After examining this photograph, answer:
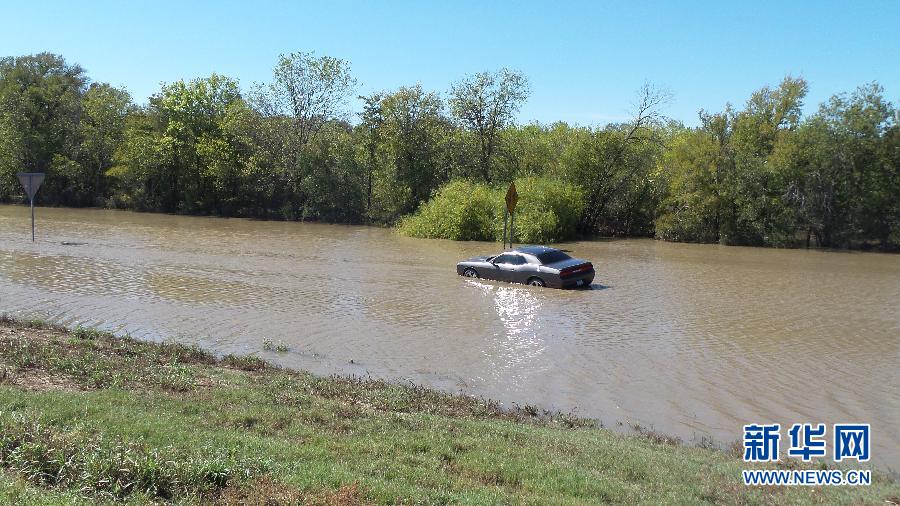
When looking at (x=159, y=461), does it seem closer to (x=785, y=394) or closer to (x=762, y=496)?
(x=762, y=496)

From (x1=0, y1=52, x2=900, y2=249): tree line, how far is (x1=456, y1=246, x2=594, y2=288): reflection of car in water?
48.9ft

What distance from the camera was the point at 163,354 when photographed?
1130 cm

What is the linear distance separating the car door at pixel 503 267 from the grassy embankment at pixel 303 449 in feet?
40.5

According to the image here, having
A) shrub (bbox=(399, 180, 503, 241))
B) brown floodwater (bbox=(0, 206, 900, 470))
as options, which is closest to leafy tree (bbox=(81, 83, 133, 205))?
brown floodwater (bbox=(0, 206, 900, 470))

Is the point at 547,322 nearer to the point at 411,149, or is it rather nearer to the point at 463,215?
the point at 463,215

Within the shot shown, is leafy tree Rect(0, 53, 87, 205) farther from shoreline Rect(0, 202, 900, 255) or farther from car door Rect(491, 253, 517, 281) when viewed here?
car door Rect(491, 253, 517, 281)

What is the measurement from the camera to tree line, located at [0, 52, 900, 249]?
37906 millimetres

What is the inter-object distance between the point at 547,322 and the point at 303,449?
10.7 metres

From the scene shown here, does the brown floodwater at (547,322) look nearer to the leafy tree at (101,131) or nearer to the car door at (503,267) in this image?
the car door at (503,267)

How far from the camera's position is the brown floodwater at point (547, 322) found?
1066cm

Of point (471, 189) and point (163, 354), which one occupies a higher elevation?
point (471, 189)

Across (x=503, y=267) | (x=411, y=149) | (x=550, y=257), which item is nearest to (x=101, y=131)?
(x=411, y=149)

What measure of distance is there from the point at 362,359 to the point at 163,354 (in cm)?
338

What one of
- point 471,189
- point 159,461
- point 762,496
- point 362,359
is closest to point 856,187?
point 471,189
